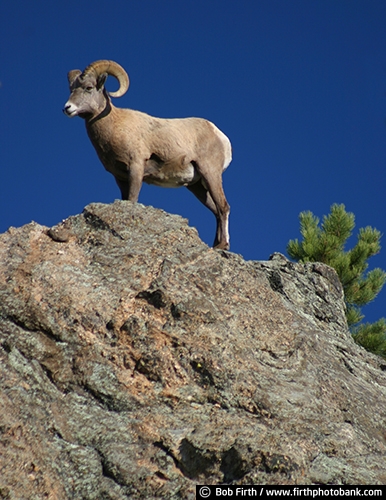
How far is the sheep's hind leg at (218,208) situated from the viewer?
32.0 ft

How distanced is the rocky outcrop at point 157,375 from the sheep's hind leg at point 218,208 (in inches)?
87.0

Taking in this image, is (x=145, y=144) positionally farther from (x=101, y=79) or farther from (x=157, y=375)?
(x=157, y=375)

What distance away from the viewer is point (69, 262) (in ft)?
22.1

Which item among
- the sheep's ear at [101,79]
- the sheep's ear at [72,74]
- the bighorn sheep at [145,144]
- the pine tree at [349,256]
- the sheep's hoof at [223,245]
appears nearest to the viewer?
the bighorn sheep at [145,144]

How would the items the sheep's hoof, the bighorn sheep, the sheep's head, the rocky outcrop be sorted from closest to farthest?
the rocky outcrop < the sheep's head < the bighorn sheep < the sheep's hoof

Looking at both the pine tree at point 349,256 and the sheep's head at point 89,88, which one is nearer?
the sheep's head at point 89,88

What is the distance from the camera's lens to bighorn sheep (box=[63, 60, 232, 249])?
895cm
